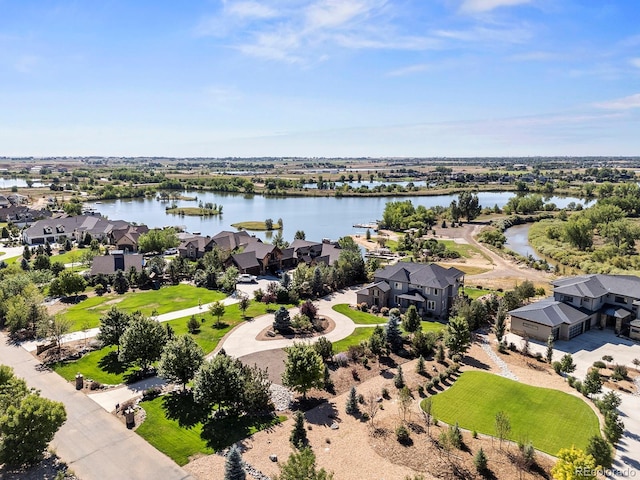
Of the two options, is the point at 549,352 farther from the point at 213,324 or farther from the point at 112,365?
the point at 112,365

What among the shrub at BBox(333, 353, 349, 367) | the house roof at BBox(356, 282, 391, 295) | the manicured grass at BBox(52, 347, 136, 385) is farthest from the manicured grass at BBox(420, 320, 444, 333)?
the manicured grass at BBox(52, 347, 136, 385)

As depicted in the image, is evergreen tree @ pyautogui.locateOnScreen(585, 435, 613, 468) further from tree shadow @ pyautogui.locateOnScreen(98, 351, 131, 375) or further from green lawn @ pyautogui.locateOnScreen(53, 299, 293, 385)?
tree shadow @ pyautogui.locateOnScreen(98, 351, 131, 375)

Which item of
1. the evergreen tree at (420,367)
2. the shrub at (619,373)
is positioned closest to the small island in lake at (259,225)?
the evergreen tree at (420,367)

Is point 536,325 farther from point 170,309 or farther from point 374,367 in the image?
point 170,309

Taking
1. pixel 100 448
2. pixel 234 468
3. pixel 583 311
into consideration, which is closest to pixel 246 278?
pixel 100 448

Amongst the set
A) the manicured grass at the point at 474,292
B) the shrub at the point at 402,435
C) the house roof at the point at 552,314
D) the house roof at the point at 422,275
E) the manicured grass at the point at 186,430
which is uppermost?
the house roof at the point at 422,275

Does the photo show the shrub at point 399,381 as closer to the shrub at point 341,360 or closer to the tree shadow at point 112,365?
the shrub at point 341,360
